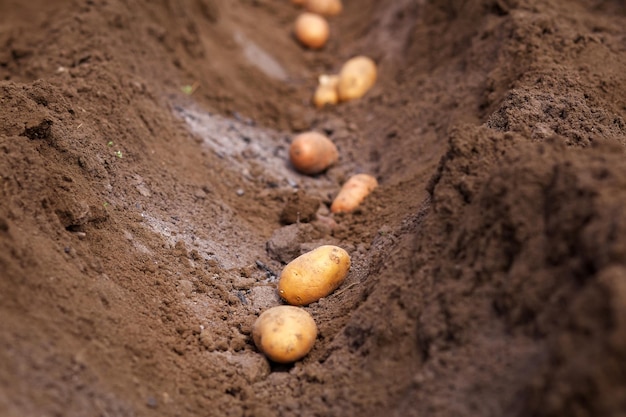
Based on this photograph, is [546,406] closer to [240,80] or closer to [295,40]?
[240,80]

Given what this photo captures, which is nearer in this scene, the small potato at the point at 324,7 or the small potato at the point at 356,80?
the small potato at the point at 356,80

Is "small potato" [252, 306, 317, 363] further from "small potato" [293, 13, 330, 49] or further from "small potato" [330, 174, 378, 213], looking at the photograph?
"small potato" [293, 13, 330, 49]

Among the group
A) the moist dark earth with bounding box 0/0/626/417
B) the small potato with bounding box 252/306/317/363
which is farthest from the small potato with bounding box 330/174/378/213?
the small potato with bounding box 252/306/317/363

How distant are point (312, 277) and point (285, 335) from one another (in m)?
0.63

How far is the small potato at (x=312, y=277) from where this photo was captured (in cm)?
473

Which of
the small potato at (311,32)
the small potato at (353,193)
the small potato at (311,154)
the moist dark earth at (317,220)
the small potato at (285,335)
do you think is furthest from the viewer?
the small potato at (311,32)

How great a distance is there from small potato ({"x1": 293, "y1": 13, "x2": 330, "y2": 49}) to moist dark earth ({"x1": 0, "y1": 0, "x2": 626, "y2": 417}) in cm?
163

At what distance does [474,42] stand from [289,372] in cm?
412

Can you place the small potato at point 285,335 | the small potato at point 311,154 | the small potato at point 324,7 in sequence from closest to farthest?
1. the small potato at point 285,335
2. the small potato at point 311,154
3. the small potato at point 324,7

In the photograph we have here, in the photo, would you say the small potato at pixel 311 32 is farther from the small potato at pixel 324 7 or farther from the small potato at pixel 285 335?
the small potato at pixel 285 335

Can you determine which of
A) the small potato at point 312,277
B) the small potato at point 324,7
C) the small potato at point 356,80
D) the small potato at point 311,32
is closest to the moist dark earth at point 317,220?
the small potato at point 312,277

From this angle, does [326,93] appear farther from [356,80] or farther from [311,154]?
[311,154]

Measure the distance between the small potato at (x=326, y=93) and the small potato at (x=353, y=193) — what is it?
1952 mm

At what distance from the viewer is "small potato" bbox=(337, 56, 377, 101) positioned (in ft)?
25.9
